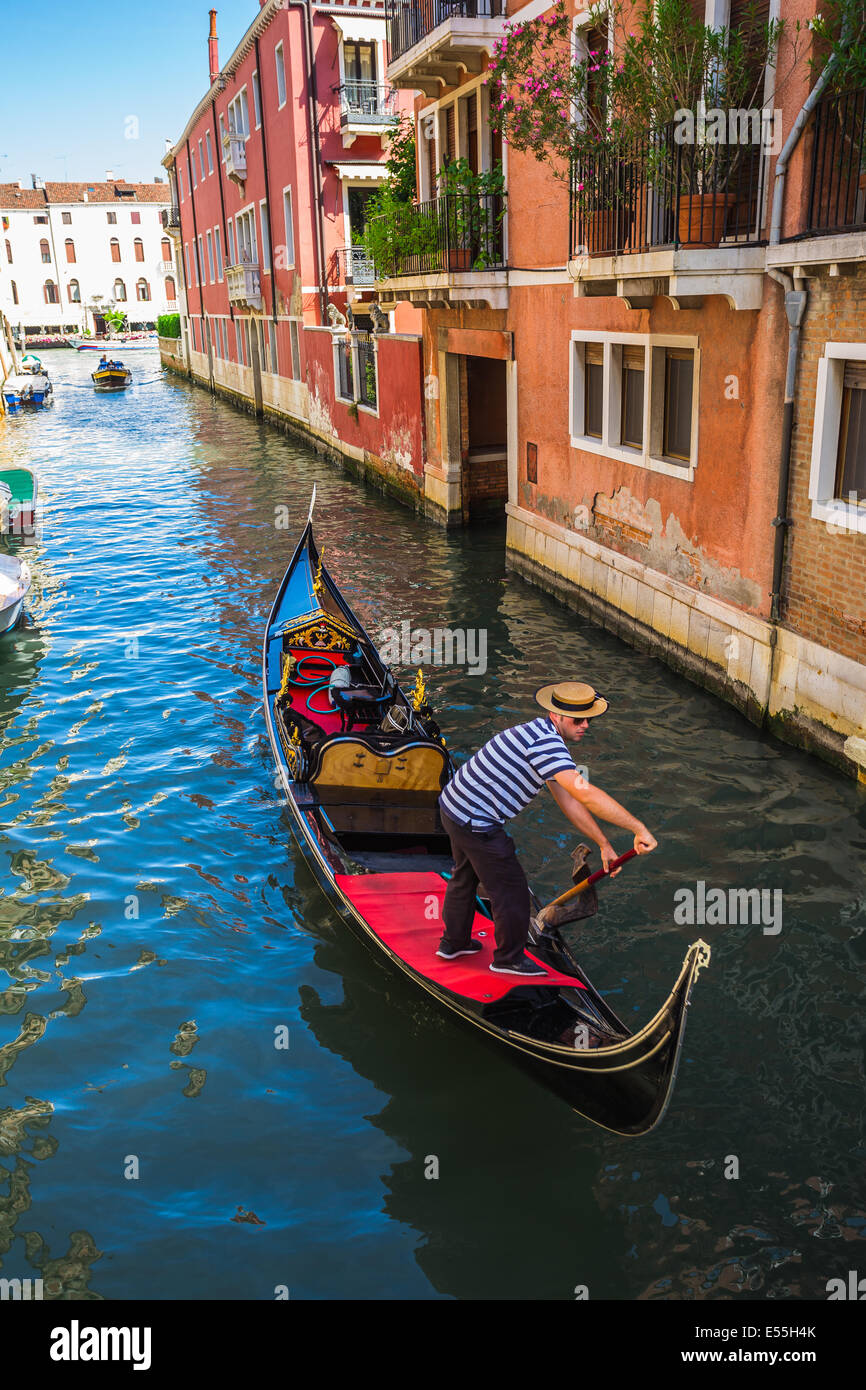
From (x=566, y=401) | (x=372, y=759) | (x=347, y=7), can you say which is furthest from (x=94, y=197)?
(x=372, y=759)

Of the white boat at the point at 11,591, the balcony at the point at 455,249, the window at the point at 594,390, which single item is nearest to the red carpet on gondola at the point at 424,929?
the window at the point at 594,390

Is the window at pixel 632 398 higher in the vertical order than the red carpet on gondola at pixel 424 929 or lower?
higher

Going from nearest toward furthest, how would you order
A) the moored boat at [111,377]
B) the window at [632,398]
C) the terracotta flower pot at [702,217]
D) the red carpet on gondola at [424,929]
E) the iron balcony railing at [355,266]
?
1. the red carpet on gondola at [424,929]
2. the terracotta flower pot at [702,217]
3. the window at [632,398]
4. the iron balcony railing at [355,266]
5. the moored boat at [111,377]

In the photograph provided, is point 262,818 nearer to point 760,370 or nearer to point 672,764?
point 672,764

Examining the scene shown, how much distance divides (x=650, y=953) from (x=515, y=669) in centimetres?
428

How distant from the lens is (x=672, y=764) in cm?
730

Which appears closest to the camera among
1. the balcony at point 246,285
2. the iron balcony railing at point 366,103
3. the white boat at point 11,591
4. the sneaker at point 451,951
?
the sneaker at point 451,951

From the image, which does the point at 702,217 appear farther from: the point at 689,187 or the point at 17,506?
the point at 17,506

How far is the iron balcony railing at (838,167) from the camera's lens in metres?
5.98

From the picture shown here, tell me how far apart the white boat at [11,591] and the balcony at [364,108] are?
48.5 ft

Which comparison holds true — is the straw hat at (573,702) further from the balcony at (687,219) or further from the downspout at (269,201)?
the downspout at (269,201)

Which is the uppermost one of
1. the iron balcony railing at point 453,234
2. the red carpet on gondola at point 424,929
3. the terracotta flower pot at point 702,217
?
the iron balcony railing at point 453,234

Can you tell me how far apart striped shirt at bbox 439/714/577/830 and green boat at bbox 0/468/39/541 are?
12.7 metres

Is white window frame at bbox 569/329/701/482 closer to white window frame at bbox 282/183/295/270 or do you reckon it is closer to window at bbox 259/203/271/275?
white window frame at bbox 282/183/295/270
